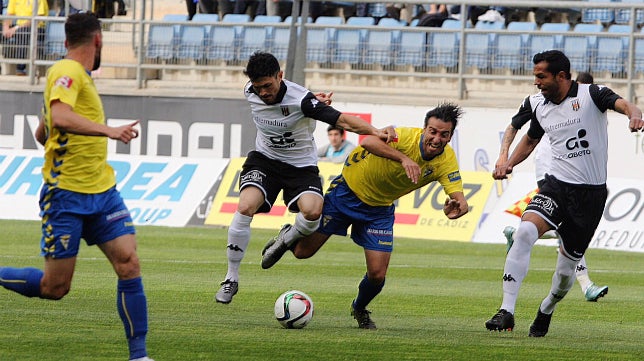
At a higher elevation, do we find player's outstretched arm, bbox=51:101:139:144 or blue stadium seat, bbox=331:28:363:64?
blue stadium seat, bbox=331:28:363:64

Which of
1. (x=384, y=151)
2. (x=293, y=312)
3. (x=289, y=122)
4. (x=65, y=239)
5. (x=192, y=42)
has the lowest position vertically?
(x=293, y=312)

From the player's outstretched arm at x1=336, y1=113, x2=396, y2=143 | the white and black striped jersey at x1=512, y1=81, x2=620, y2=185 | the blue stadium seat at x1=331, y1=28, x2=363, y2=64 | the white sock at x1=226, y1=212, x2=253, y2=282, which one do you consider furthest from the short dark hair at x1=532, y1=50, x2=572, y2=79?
the blue stadium seat at x1=331, y1=28, x2=363, y2=64

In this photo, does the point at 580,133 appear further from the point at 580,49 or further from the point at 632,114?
the point at 580,49

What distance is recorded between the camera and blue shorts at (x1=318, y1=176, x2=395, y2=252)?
10.0 meters

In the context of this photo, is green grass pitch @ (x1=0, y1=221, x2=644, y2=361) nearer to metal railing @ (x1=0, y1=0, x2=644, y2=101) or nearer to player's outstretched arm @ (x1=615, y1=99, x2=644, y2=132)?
player's outstretched arm @ (x1=615, y1=99, x2=644, y2=132)

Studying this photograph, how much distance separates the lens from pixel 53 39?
25.0m

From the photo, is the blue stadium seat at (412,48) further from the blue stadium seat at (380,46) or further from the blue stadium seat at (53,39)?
the blue stadium seat at (53,39)

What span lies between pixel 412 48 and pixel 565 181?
1386 cm

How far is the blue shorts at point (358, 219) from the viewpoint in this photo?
32.8ft

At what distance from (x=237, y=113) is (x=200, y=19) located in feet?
9.57

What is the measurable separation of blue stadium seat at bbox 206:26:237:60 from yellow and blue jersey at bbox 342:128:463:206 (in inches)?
557

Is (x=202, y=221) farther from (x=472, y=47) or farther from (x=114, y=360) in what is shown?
(x=114, y=360)

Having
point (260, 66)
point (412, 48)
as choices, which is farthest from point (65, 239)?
point (412, 48)

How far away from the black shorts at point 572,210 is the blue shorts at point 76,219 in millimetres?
3532
